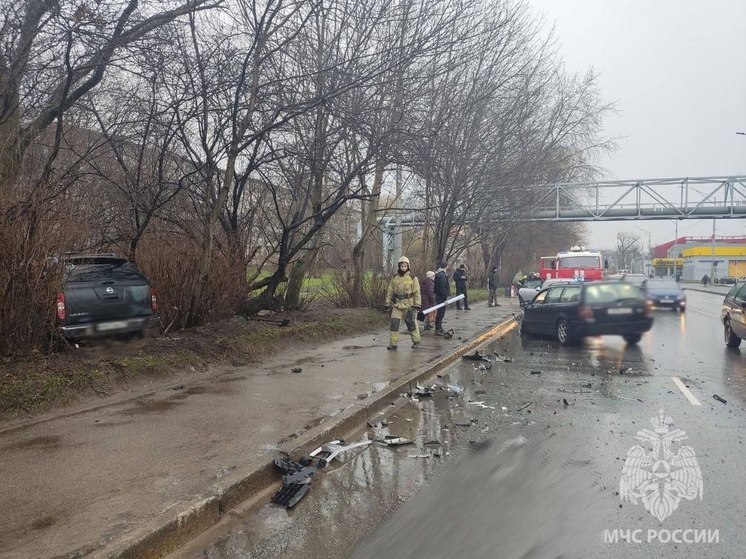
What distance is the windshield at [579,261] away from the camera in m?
21.0

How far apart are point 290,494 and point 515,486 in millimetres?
1828

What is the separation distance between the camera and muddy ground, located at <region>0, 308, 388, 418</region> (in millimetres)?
6164

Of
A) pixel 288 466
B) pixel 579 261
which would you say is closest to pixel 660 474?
pixel 288 466

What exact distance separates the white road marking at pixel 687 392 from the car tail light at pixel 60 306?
26.4 ft

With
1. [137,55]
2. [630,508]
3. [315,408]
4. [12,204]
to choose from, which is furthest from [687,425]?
[137,55]

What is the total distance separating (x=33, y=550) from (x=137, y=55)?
7531 millimetres

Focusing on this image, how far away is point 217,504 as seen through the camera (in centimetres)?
409

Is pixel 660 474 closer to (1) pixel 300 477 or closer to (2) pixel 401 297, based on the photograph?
(1) pixel 300 477

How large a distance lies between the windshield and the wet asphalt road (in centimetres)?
1269

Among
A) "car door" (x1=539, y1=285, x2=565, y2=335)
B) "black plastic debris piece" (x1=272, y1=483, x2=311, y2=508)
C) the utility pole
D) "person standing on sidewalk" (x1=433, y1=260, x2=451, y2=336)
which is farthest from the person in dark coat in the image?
"black plastic debris piece" (x1=272, y1=483, x2=311, y2=508)

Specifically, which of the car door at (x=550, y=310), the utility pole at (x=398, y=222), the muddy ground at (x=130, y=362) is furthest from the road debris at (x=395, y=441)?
the car door at (x=550, y=310)

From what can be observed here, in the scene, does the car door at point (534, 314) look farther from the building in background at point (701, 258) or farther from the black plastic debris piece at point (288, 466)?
the black plastic debris piece at point (288, 466)

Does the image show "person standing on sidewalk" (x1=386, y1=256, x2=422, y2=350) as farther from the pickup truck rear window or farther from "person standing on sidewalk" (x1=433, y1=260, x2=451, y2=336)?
the pickup truck rear window

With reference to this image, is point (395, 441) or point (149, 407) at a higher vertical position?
point (149, 407)
